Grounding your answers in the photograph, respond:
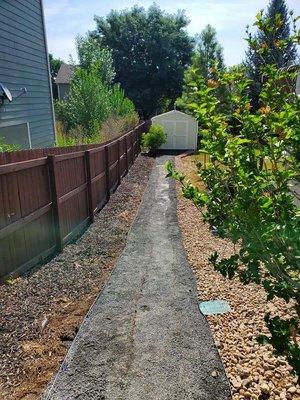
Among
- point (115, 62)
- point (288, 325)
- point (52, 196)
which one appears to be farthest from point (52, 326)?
point (115, 62)

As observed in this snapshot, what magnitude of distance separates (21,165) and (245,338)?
333 cm

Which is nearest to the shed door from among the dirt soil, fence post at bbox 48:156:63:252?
the dirt soil

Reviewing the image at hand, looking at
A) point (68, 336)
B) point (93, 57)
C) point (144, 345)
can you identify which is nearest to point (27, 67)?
point (68, 336)

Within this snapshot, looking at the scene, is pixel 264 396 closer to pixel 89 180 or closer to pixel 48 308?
pixel 48 308

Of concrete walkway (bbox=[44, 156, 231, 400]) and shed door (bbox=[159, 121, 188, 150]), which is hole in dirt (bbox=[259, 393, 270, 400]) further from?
shed door (bbox=[159, 121, 188, 150])

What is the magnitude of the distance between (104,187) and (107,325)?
545 cm

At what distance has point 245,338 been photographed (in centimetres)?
322

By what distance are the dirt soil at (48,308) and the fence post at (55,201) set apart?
0.75ft

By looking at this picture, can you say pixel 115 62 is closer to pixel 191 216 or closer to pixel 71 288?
pixel 191 216

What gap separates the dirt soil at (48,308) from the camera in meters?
2.74

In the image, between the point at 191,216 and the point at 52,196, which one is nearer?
the point at 52,196

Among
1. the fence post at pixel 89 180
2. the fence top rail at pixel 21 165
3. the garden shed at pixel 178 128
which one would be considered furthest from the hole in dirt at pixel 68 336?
the garden shed at pixel 178 128

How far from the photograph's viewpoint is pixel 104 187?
8547mm

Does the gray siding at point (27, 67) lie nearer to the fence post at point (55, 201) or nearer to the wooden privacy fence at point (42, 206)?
the wooden privacy fence at point (42, 206)
